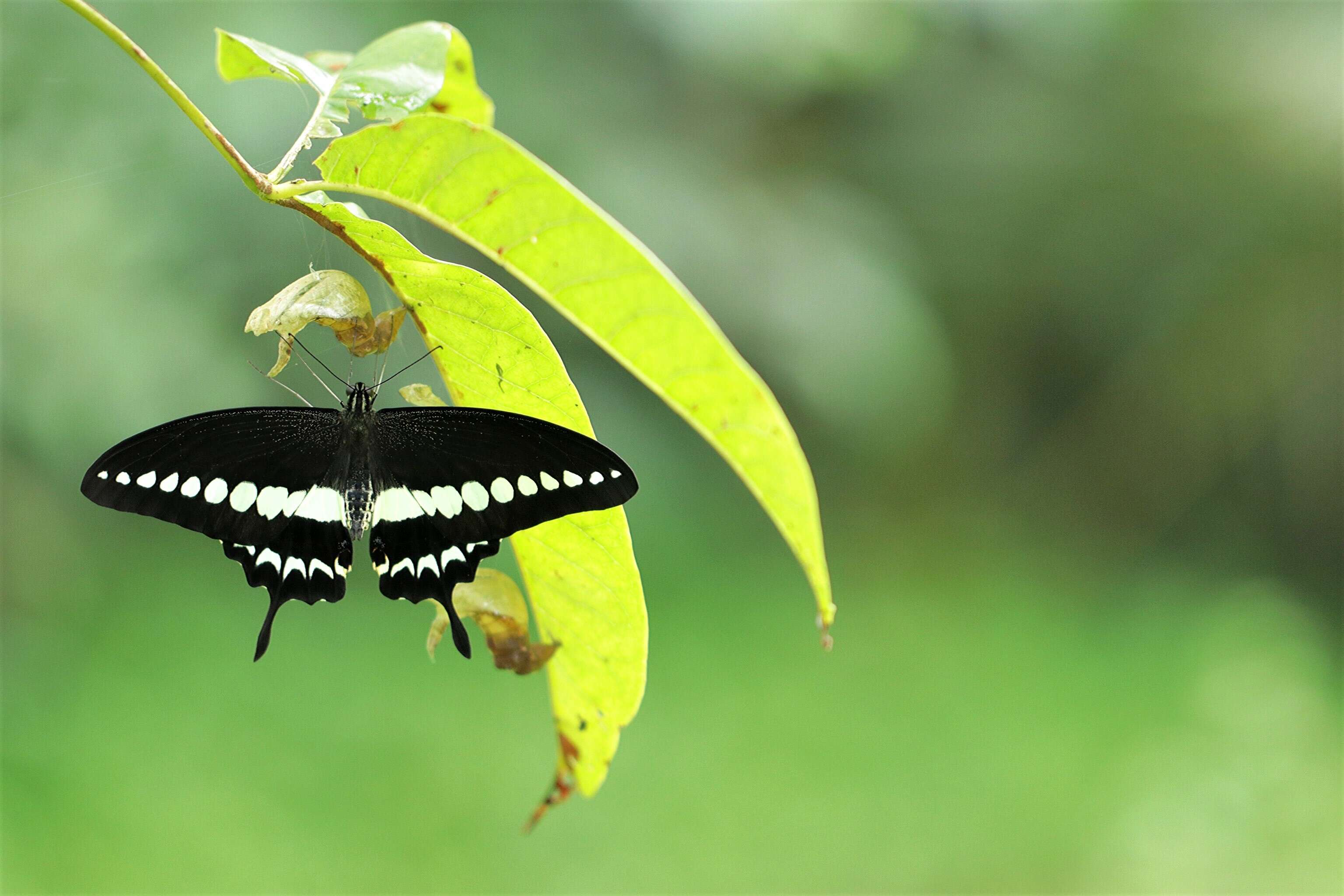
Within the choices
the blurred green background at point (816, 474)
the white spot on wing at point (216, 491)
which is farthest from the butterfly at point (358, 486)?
the blurred green background at point (816, 474)

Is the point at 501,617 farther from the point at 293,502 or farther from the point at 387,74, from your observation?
the point at 387,74

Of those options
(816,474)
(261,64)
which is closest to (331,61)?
(261,64)

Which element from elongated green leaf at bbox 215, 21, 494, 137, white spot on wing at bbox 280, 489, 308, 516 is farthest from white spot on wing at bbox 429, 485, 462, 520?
elongated green leaf at bbox 215, 21, 494, 137

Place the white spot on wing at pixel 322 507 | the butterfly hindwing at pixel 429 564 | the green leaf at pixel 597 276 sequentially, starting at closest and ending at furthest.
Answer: the green leaf at pixel 597 276 → the butterfly hindwing at pixel 429 564 → the white spot on wing at pixel 322 507

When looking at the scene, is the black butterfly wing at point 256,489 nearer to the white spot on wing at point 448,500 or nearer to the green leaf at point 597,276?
the white spot on wing at point 448,500

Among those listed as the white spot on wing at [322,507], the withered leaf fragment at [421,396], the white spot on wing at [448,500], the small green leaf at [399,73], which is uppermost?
the small green leaf at [399,73]

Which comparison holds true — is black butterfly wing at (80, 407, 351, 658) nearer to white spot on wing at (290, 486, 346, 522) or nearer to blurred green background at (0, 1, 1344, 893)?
white spot on wing at (290, 486, 346, 522)
